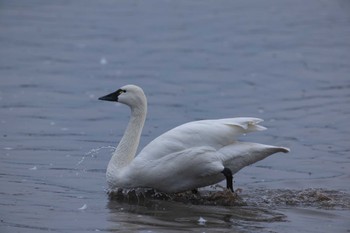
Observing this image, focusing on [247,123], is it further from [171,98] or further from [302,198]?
[171,98]

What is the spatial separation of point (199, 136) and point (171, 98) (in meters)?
5.47

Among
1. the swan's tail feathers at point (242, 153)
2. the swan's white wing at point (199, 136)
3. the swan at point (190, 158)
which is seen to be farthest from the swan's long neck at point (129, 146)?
the swan's tail feathers at point (242, 153)

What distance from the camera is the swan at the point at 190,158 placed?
9.09 m

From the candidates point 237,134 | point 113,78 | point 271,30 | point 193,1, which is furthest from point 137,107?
point 193,1

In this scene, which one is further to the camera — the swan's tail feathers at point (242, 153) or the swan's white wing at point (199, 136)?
the swan's tail feathers at point (242, 153)

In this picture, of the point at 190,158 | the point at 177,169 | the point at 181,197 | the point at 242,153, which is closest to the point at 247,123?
the point at 242,153

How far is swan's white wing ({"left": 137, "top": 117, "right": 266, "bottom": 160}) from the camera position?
9.11 meters

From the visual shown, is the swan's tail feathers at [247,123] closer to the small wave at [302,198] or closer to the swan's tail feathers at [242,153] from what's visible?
the swan's tail feathers at [242,153]

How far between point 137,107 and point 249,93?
5.53m

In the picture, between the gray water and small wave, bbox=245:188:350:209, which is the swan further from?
small wave, bbox=245:188:350:209

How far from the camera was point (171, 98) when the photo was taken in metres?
14.6

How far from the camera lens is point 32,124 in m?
12.7

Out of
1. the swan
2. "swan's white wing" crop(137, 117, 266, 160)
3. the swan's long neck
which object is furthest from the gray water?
"swan's white wing" crop(137, 117, 266, 160)

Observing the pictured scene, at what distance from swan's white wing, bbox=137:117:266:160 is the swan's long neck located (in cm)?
31
